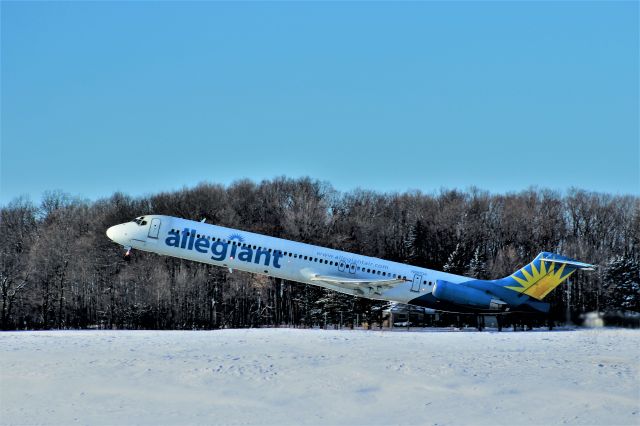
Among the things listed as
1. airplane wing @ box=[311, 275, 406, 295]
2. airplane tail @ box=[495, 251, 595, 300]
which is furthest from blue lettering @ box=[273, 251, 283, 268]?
airplane tail @ box=[495, 251, 595, 300]

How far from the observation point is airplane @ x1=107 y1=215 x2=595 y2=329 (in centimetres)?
4906

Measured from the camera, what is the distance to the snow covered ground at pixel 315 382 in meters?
26.0

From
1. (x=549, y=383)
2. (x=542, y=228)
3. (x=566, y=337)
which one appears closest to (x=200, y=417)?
(x=549, y=383)

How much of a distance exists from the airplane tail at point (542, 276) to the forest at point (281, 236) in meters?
6.35

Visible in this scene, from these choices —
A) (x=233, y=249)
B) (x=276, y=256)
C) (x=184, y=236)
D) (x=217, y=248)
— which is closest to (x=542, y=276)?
(x=276, y=256)

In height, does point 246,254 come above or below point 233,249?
below

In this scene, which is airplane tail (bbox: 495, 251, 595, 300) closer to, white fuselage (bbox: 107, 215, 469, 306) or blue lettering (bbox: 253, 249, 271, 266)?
white fuselage (bbox: 107, 215, 469, 306)

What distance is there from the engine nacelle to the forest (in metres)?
8.04

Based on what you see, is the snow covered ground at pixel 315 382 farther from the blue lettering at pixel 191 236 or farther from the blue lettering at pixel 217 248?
the blue lettering at pixel 191 236

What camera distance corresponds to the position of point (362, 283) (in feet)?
163

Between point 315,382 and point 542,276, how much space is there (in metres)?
27.4

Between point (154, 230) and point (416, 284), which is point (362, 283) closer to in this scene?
point (416, 284)

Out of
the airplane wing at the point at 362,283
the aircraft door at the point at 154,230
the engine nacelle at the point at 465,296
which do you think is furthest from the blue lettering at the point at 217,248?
the engine nacelle at the point at 465,296

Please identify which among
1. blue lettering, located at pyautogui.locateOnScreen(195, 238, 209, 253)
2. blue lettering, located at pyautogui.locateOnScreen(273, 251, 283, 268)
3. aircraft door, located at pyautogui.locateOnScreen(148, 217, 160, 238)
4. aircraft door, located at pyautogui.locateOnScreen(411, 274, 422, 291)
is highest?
aircraft door, located at pyautogui.locateOnScreen(148, 217, 160, 238)
